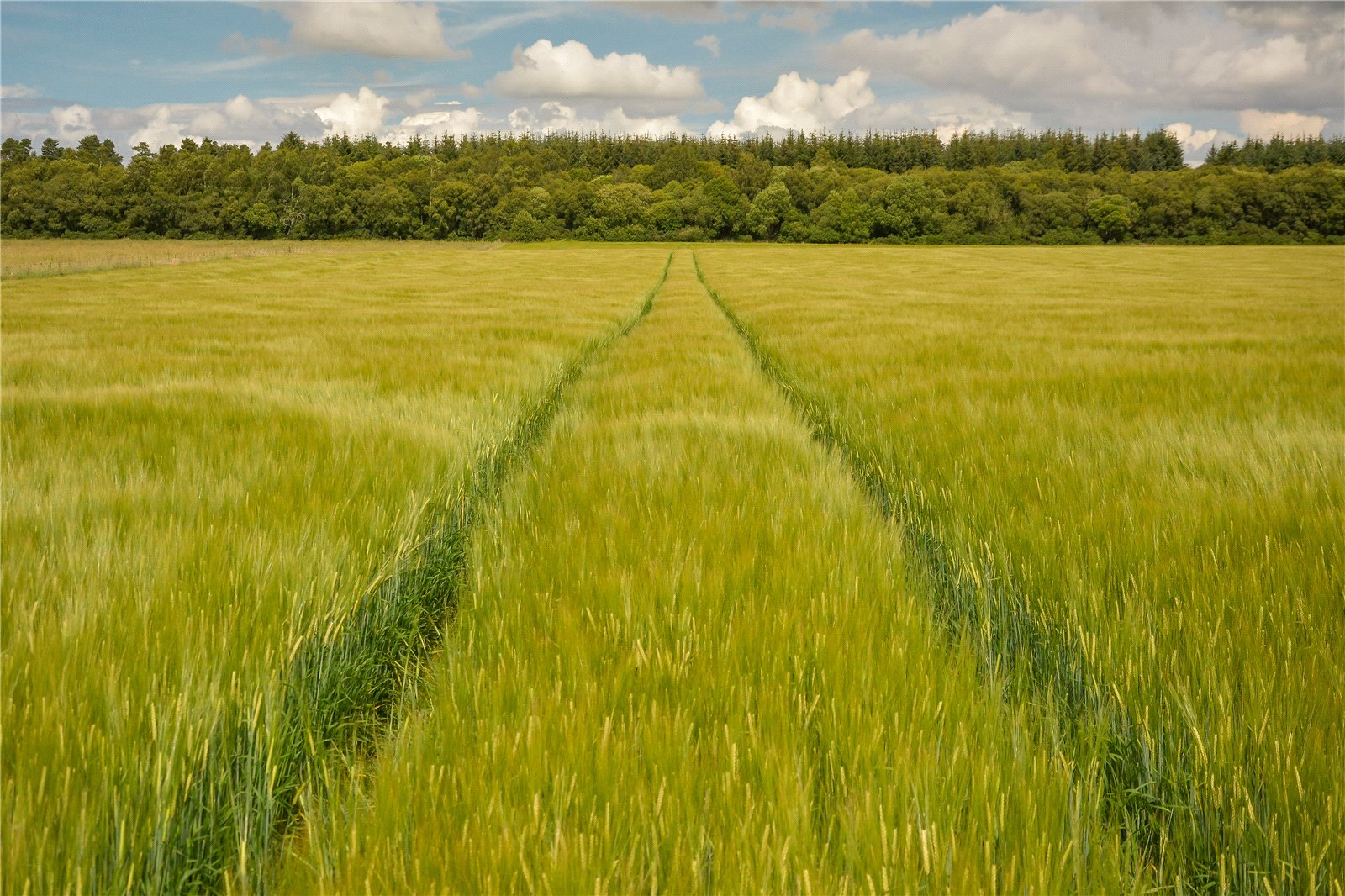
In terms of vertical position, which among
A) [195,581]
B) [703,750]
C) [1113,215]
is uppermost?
[1113,215]

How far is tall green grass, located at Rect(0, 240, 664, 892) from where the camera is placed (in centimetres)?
134

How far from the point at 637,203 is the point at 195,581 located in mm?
111759

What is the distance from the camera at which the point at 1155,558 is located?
251cm

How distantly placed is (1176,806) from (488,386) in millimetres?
5691

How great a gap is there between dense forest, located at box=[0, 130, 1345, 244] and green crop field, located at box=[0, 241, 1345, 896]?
105740 mm

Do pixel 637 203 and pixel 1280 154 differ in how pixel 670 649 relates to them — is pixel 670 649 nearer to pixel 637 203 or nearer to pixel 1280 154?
pixel 637 203

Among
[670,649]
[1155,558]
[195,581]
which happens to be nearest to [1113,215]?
[1155,558]

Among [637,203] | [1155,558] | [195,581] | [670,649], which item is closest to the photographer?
[670,649]

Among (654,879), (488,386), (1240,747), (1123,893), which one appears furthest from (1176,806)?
(488,386)

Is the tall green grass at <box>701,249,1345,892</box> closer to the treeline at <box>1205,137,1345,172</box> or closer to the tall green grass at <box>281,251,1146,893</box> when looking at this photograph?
the tall green grass at <box>281,251,1146,893</box>

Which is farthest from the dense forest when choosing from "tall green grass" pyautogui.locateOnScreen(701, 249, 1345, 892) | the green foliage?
"tall green grass" pyautogui.locateOnScreen(701, 249, 1345, 892)

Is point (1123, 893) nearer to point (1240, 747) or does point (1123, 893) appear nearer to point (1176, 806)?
point (1176, 806)

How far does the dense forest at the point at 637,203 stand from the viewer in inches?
3789

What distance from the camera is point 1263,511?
9.25 feet
